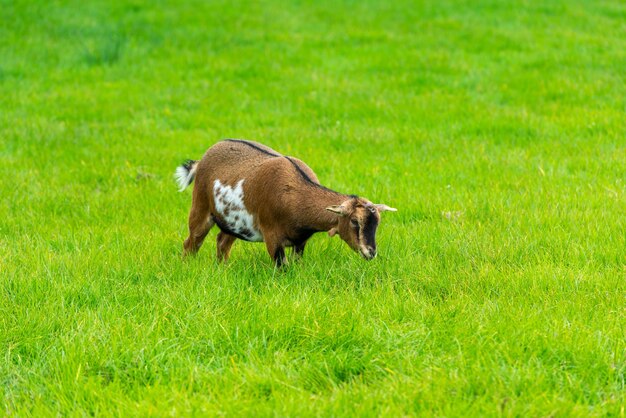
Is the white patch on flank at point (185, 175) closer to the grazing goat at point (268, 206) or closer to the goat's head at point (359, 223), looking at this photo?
the grazing goat at point (268, 206)

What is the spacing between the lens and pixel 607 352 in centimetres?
473

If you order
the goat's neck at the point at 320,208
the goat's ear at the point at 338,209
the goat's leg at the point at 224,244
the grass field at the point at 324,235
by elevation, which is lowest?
the goat's leg at the point at 224,244

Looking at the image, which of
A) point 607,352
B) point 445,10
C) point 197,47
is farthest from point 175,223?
point 445,10

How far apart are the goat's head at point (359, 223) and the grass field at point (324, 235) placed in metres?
0.35

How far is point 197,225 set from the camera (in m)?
6.90

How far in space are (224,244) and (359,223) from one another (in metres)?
1.76

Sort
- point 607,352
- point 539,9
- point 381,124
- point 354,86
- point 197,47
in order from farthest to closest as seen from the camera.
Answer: point 539,9 → point 197,47 → point 354,86 → point 381,124 → point 607,352

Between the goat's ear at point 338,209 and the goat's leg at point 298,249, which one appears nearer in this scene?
the goat's ear at point 338,209

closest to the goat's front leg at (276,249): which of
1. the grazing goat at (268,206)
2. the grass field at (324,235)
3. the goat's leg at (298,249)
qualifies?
the grazing goat at (268,206)

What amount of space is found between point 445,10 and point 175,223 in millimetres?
12298

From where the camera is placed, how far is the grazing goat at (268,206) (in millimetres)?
5816

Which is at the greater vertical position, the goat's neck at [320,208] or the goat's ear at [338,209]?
the goat's ear at [338,209]

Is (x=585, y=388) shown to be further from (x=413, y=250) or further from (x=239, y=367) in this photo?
(x=413, y=250)

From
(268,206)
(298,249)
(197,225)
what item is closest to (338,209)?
(268,206)
